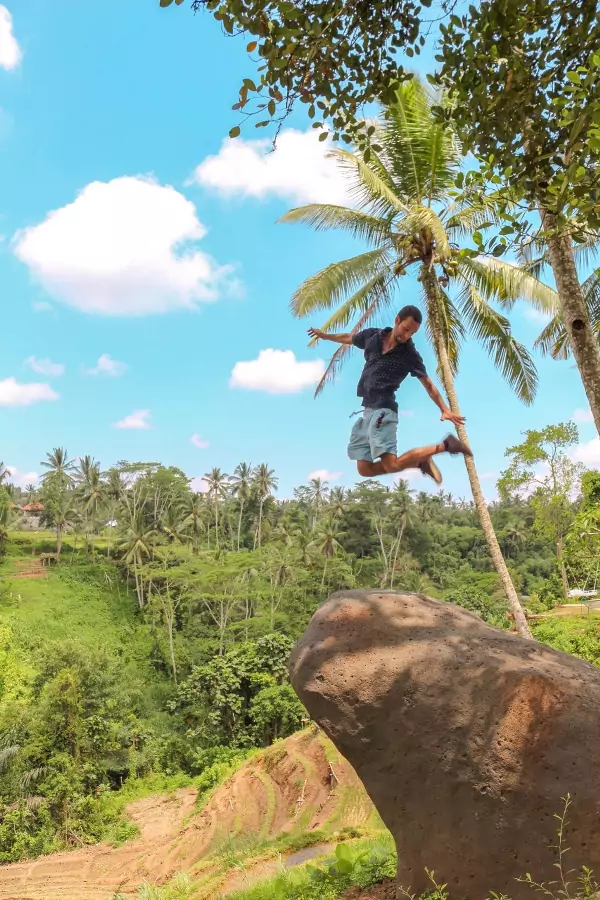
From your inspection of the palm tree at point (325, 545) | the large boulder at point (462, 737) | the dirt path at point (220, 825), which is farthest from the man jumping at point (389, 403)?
the palm tree at point (325, 545)

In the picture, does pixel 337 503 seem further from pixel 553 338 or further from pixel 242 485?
pixel 553 338

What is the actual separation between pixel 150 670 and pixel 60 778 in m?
13.5

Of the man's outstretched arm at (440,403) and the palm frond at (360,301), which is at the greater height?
the palm frond at (360,301)

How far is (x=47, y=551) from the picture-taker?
47.5 meters

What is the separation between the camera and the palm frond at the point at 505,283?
8820mm

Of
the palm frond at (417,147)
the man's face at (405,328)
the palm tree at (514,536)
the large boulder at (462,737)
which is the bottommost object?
the large boulder at (462,737)

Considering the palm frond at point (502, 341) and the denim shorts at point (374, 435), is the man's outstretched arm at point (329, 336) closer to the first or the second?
the denim shorts at point (374, 435)

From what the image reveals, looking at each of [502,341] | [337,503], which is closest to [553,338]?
[502,341]

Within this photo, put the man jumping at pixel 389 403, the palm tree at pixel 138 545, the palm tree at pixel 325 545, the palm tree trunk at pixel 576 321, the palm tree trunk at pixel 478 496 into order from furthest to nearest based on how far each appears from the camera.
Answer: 1. the palm tree at pixel 138 545
2. the palm tree at pixel 325 545
3. the palm tree trunk at pixel 478 496
4. the palm tree trunk at pixel 576 321
5. the man jumping at pixel 389 403

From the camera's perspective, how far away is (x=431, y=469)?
12.7 feet

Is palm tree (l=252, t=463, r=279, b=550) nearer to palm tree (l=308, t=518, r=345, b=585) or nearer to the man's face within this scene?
palm tree (l=308, t=518, r=345, b=585)

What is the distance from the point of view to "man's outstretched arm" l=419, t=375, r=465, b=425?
3717 millimetres

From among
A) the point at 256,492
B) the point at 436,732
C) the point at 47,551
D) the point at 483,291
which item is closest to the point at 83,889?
the point at 436,732

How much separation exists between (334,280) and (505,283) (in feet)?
8.41
